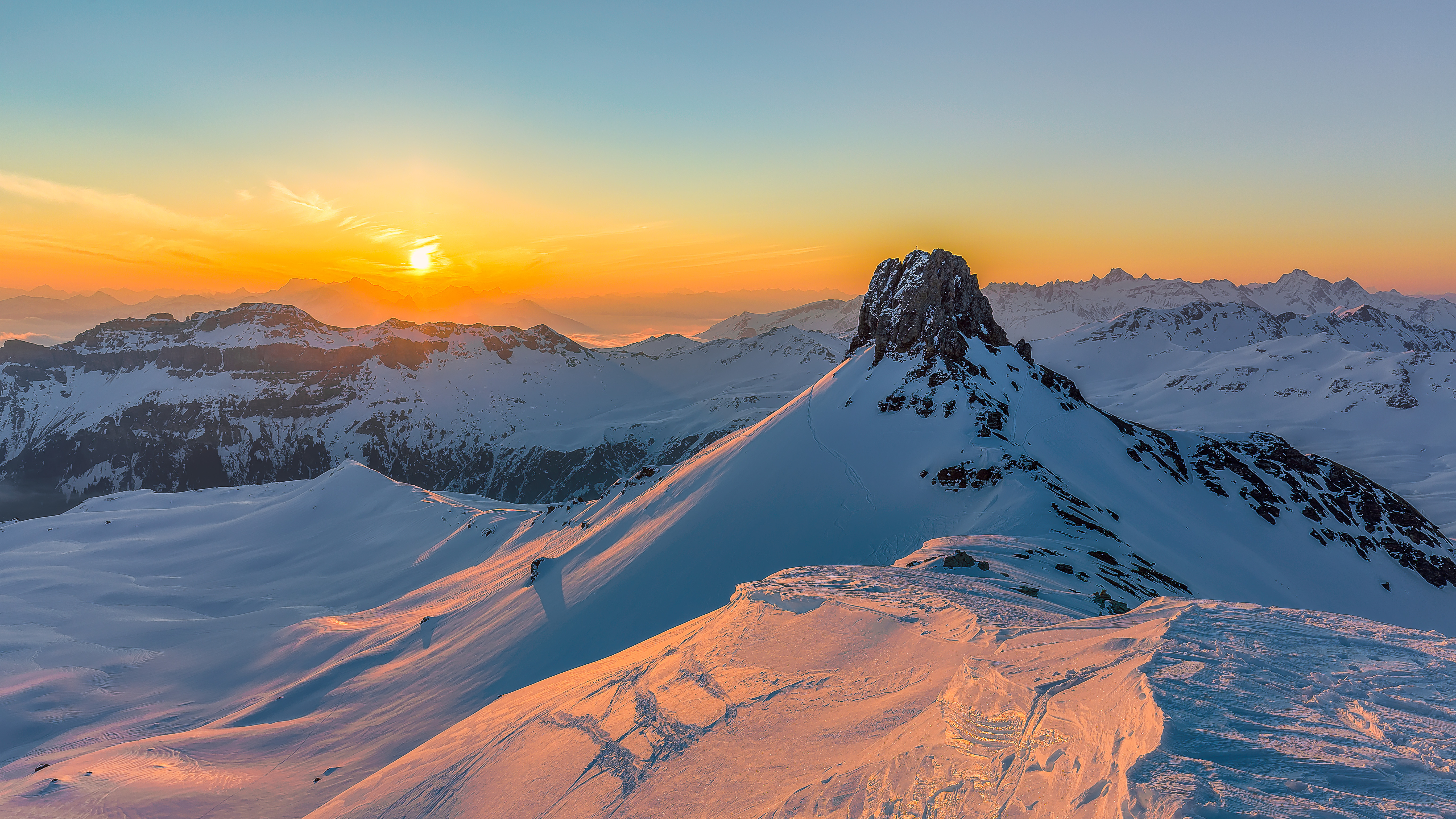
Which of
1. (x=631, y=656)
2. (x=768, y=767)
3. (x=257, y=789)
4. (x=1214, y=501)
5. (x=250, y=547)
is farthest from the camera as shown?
(x=250, y=547)

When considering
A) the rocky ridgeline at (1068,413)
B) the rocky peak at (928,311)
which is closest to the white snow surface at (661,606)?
the rocky ridgeline at (1068,413)

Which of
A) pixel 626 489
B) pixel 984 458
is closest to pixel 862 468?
pixel 984 458

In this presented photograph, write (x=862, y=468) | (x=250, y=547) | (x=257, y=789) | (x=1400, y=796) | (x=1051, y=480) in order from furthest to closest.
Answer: (x=250, y=547), (x=862, y=468), (x=1051, y=480), (x=257, y=789), (x=1400, y=796)

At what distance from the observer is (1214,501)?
207ft

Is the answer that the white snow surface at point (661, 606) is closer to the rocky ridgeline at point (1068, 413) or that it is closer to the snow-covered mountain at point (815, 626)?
the snow-covered mountain at point (815, 626)

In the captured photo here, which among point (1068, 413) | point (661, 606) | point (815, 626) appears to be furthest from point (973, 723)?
point (1068, 413)

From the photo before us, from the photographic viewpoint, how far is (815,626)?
14.9m

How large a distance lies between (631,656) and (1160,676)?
1541 cm

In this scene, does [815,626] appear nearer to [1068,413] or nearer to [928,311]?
[928,311]

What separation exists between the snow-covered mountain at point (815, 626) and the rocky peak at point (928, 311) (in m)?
0.46

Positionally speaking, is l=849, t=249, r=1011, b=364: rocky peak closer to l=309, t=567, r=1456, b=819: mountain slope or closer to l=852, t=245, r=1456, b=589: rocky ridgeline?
l=852, t=245, r=1456, b=589: rocky ridgeline

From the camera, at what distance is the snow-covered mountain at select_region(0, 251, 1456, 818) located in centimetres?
802

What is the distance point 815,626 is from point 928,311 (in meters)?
58.7

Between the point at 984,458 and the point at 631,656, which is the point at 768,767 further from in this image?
the point at 984,458
